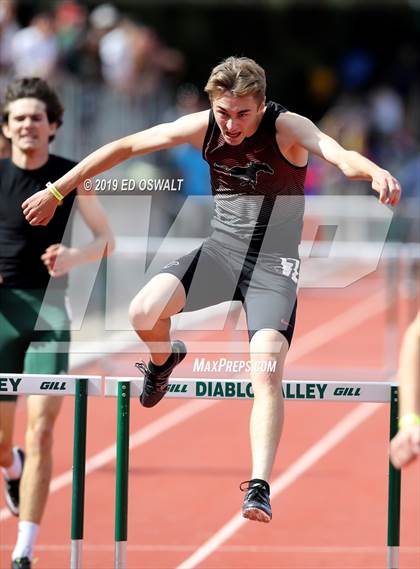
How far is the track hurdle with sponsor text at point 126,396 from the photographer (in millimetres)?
6125

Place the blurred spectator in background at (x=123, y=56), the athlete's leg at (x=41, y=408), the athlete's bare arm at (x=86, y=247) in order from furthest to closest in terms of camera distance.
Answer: the blurred spectator in background at (x=123, y=56)
the athlete's leg at (x=41, y=408)
the athlete's bare arm at (x=86, y=247)

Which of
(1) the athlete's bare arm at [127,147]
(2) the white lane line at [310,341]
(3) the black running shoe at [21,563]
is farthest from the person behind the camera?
(2) the white lane line at [310,341]

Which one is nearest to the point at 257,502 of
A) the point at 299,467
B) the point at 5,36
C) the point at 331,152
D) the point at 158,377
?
the point at 158,377

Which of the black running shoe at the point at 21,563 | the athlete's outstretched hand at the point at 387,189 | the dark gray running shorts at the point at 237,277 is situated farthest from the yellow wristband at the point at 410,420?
the black running shoe at the point at 21,563

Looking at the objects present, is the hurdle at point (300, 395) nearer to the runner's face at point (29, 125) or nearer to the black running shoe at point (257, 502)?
the black running shoe at point (257, 502)

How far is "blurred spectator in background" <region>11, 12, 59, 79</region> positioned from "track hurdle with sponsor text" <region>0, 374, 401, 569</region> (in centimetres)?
1035

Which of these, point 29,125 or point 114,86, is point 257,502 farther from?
point 114,86

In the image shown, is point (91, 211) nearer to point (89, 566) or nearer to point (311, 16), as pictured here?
point (89, 566)

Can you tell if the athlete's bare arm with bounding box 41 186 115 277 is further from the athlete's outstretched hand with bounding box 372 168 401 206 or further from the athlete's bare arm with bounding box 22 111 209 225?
the athlete's outstretched hand with bounding box 372 168 401 206

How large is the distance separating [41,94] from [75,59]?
10.2 metres

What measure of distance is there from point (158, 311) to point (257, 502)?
97 cm

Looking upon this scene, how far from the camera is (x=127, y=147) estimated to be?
602 centimetres

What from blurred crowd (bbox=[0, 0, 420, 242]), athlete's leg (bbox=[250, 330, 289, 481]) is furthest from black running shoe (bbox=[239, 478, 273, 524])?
blurred crowd (bbox=[0, 0, 420, 242])

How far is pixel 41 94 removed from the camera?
286 inches
